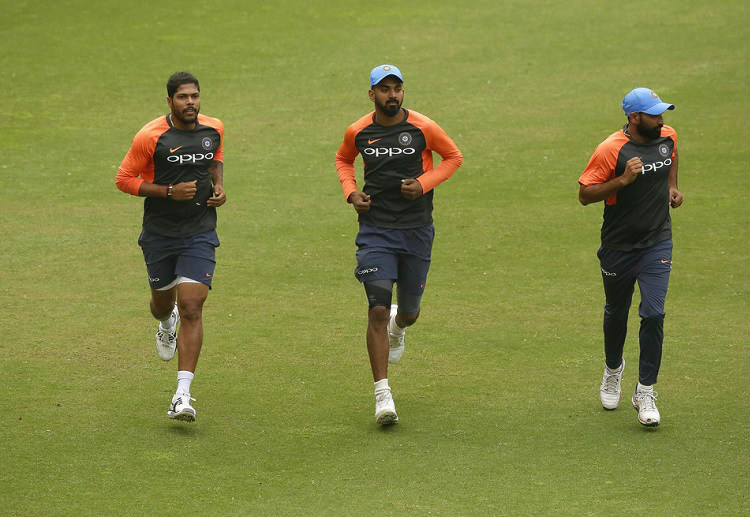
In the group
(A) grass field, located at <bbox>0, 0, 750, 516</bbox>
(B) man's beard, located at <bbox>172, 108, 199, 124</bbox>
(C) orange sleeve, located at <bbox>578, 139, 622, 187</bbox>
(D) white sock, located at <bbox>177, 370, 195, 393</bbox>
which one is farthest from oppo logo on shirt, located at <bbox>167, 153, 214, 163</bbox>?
(C) orange sleeve, located at <bbox>578, 139, 622, 187</bbox>

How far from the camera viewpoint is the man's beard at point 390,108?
9.09 meters

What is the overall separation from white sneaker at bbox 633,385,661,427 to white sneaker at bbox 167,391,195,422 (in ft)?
10.3

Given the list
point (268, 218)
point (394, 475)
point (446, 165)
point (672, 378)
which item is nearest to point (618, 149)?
point (446, 165)

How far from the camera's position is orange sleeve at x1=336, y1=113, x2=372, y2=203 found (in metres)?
9.30

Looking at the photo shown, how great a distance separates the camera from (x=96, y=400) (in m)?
9.30

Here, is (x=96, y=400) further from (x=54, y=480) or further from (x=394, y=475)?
(x=394, y=475)

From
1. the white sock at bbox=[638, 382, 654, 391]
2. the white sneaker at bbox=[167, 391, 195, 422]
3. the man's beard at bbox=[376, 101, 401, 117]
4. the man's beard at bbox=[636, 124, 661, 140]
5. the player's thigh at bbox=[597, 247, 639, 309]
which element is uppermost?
the man's beard at bbox=[376, 101, 401, 117]

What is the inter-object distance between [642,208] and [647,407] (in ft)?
4.63

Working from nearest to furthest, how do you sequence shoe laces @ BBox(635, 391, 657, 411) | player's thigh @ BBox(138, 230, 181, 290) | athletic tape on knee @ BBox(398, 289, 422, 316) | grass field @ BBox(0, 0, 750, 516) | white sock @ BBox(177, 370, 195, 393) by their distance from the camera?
grass field @ BBox(0, 0, 750, 516) < white sock @ BBox(177, 370, 195, 393) < shoe laces @ BBox(635, 391, 657, 411) < player's thigh @ BBox(138, 230, 181, 290) < athletic tape on knee @ BBox(398, 289, 422, 316)

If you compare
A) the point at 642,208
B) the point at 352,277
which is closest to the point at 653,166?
the point at 642,208

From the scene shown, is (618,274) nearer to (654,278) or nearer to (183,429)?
(654,278)

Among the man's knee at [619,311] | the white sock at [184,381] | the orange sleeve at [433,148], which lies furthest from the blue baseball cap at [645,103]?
the white sock at [184,381]

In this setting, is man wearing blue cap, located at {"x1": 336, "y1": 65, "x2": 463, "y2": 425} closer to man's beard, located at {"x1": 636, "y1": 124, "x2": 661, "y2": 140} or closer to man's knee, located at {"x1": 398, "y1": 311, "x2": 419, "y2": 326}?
man's knee, located at {"x1": 398, "y1": 311, "x2": 419, "y2": 326}

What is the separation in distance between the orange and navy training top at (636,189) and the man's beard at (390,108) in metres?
1.43
